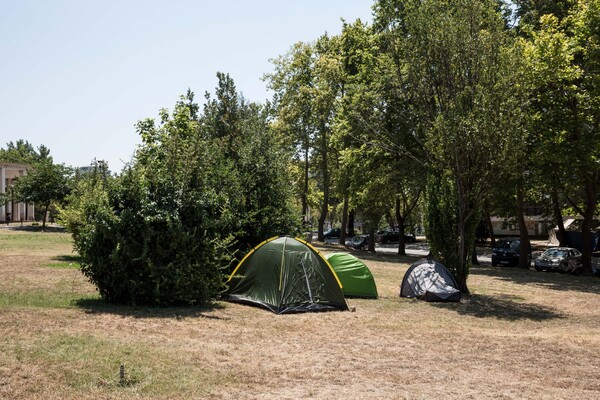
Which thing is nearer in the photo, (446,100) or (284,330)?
(284,330)

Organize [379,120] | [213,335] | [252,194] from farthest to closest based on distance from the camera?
1. [379,120]
2. [252,194]
3. [213,335]

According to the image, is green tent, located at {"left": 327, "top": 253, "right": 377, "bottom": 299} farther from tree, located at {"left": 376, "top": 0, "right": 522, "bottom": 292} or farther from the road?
the road

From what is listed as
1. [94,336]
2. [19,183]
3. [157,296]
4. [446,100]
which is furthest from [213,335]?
[19,183]

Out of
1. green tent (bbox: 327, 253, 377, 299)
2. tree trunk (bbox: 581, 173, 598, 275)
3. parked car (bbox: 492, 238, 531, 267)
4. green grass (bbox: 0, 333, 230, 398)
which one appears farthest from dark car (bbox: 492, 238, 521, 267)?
green grass (bbox: 0, 333, 230, 398)

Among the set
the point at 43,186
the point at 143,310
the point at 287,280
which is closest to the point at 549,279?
the point at 287,280

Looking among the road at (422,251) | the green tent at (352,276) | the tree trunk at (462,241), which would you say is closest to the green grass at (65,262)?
the green tent at (352,276)

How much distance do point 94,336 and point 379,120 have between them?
2089cm

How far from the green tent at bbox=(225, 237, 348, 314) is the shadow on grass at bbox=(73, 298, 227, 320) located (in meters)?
1.41

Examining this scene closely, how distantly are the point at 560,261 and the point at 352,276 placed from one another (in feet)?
63.9

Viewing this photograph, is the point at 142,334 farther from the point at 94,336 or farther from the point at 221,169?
the point at 221,169

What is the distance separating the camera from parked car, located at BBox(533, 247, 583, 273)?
32781 mm

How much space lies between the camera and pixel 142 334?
11062 millimetres

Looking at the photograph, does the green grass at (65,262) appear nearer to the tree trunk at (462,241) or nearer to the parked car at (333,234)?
the tree trunk at (462,241)

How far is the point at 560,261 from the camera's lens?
108 feet
